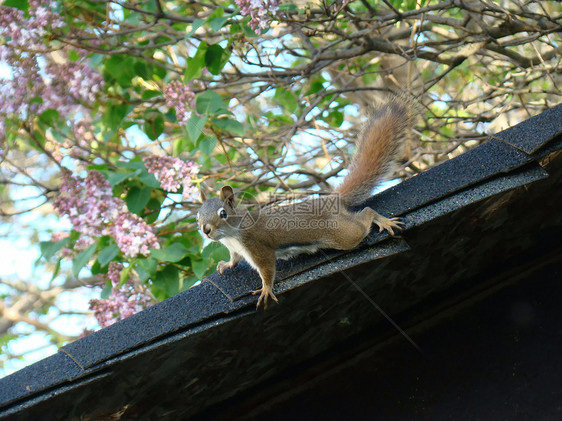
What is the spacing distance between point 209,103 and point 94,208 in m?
0.76

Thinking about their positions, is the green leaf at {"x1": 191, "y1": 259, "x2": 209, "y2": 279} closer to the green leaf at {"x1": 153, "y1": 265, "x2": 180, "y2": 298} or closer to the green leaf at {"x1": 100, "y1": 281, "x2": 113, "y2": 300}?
the green leaf at {"x1": 153, "y1": 265, "x2": 180, "y2": 298}

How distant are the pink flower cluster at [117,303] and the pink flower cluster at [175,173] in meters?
0.60

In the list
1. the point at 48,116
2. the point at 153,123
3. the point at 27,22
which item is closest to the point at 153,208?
the point at 153,123

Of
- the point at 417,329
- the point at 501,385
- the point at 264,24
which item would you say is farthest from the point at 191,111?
the point at 501,385

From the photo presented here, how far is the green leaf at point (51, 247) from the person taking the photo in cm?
350

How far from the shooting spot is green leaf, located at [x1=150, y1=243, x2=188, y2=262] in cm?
312

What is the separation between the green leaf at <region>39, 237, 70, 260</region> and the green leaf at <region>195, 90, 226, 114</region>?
1.03 meters

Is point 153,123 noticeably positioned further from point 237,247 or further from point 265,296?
→ point 265,296

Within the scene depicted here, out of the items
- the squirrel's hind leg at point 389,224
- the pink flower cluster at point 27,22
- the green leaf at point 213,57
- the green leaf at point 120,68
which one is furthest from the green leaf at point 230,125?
the squirrel's hind leg at point 389,224

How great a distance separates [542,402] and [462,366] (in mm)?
237

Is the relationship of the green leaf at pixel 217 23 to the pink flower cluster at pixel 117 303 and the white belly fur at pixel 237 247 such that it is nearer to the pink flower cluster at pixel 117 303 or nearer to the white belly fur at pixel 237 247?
the white belly fur at pixel 237 247

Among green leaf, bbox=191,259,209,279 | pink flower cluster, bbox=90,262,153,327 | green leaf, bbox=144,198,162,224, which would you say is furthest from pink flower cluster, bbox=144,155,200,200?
pink flower cluster, bbox=90,262,153,327

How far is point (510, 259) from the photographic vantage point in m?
2.14

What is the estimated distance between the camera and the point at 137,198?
3455 millimetres
